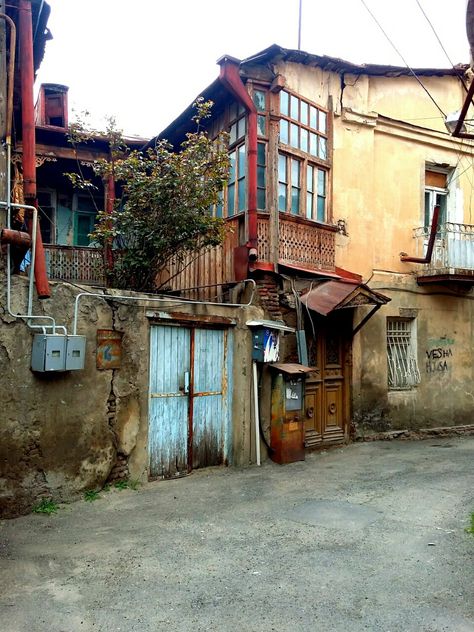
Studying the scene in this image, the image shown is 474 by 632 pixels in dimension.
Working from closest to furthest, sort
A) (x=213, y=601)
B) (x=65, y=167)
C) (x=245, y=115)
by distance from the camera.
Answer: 1. (x=213, y=601)
2. (x=245, y=115)
3. (x=65, y=167)

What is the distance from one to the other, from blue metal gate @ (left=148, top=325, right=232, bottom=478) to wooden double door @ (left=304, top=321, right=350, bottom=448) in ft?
6.69

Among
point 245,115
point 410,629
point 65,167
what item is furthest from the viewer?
point 65,167

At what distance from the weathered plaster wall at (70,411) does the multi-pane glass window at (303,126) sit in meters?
4.50

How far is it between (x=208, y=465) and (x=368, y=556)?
320 cm

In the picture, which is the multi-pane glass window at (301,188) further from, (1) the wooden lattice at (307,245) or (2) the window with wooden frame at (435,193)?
(2) the window with wooden frame at (435,193)

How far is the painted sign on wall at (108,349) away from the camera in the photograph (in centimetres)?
611

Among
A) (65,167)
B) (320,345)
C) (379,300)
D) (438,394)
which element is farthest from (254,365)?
(65,167)

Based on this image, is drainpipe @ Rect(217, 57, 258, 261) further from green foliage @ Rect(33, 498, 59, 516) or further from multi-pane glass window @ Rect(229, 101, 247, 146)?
green foliage @ Rect(33, 498, 59, 516)

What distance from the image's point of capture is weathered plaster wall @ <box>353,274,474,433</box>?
32.3 feet

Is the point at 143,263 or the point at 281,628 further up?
the point at 143,263

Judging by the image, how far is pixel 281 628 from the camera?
335 centimetres

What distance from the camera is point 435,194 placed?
11266 millimetres

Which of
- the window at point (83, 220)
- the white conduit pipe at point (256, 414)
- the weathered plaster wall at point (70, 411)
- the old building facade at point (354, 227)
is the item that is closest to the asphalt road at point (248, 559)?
the weathered plaster wall at point (70, 411)

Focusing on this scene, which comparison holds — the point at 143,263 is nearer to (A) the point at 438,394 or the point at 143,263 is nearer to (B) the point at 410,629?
(B) the point at 410,629
